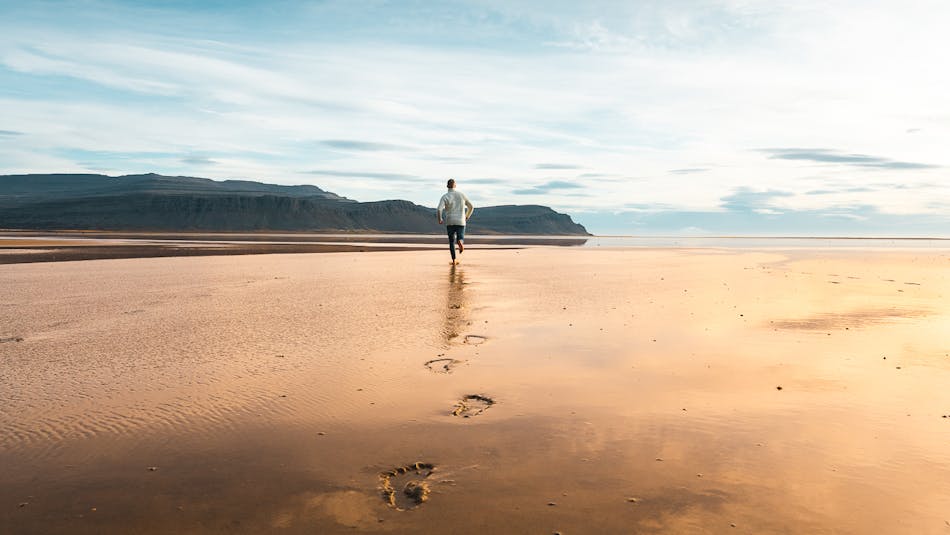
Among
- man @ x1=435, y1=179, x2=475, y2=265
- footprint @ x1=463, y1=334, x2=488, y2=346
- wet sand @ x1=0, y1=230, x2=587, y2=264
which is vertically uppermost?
man @ x1=435, y1=179, x2=475, y2=265

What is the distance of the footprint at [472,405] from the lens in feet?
13.5

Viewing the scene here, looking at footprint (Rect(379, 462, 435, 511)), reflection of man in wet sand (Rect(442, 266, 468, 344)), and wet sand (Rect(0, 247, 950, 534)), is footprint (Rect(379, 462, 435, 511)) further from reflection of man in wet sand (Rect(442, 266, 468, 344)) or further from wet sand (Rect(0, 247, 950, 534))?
reflection of man in wet sand (Rect(442, 266, 468, 344))

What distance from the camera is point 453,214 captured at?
60.8 ft

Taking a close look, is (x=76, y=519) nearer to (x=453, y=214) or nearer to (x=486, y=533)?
(x=486, y=533)

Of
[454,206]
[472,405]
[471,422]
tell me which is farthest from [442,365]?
[454,206]

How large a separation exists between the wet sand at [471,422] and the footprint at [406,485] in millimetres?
15

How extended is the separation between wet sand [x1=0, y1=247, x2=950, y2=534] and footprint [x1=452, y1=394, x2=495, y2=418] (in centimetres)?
4

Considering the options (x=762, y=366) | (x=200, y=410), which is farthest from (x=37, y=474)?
(x=762, y=366)

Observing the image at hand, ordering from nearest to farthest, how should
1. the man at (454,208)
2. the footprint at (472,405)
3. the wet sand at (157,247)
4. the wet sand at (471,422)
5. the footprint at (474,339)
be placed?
the wet sand at (471,422), the footprint at (472,405), the footprint at (474,339), the man at (454,208), the wet sand at (157,247)

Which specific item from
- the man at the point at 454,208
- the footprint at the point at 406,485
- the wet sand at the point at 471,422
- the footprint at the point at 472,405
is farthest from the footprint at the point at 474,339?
the man at the point at 454,208

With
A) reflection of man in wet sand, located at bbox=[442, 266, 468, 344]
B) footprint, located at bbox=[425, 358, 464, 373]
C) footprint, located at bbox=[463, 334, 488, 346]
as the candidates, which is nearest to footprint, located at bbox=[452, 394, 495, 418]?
footprint, located at bbox=[425, 358, 464, 373]

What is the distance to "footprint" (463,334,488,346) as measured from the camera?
6659 millimetres

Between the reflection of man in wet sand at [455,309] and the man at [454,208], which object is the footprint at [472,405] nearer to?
the reflection of man in wet sand at [455,309]

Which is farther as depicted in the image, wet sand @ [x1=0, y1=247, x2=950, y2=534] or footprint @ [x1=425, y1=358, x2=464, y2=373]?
footprint @ [x1=425, y1=358, x2=464, y2=373]
